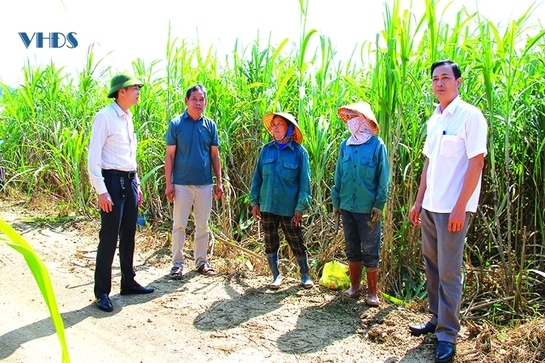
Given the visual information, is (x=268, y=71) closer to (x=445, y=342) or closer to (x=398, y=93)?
(x=398, y=93)

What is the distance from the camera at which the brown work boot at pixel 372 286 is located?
11.9 feet

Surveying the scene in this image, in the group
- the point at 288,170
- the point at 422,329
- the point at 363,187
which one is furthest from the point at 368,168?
the point at 422,329

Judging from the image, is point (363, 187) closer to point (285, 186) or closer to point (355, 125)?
point (355, 125)

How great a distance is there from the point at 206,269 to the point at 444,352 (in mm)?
2254

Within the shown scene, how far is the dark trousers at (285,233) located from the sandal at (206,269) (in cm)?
66

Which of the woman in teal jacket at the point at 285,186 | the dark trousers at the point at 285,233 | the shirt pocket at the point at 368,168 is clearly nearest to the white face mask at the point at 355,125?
the shirt pocket at the point at 368,168

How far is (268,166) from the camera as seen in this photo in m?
3.98

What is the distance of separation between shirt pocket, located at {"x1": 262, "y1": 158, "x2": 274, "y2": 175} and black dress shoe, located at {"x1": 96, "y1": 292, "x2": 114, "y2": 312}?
1488mm

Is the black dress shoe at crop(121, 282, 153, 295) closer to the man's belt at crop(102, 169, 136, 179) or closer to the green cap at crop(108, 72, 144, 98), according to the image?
the man's belt at crop(102, 169, 136, 179)

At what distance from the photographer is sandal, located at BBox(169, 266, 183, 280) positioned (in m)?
4.37

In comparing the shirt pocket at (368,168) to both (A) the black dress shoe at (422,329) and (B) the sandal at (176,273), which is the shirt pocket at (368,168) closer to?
(A) the black dress shoe at (422,329)

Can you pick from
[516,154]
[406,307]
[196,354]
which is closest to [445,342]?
[406,307]

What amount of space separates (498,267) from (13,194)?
20.7ft

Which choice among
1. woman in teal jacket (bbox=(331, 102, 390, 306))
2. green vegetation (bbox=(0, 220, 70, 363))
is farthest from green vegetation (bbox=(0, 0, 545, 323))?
green vegetation (bbox=(0, 220, 70, 363))
